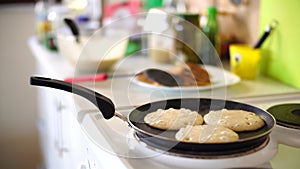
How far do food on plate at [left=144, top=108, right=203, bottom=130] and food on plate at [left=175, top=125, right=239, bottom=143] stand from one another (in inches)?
1.1

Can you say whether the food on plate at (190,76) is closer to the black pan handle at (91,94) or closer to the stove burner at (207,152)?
the black pan handle at (91,94)

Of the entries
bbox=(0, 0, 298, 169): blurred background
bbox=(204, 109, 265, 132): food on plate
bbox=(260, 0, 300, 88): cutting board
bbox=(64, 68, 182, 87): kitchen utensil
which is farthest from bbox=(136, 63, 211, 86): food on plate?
bbox=(0, 0, 298, 169): blurred background

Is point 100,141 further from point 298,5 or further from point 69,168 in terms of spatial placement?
point 298,5

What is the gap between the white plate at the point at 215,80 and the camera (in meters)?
1.25

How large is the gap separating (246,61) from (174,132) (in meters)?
0.64

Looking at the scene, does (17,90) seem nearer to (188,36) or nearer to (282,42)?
(188,36)

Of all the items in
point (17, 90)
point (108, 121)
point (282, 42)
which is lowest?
point (17, 90)

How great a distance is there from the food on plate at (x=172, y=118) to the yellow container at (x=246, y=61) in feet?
1.70

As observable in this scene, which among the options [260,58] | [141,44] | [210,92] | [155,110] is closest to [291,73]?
[260,58]

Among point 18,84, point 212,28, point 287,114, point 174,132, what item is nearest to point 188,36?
point 212,28

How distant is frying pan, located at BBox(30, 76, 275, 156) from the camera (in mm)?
761

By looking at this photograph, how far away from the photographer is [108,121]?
1001mm

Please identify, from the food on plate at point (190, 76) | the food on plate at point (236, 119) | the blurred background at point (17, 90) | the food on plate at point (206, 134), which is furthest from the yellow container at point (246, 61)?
the blurred background at point (17, 90)

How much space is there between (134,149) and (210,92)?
497mm
